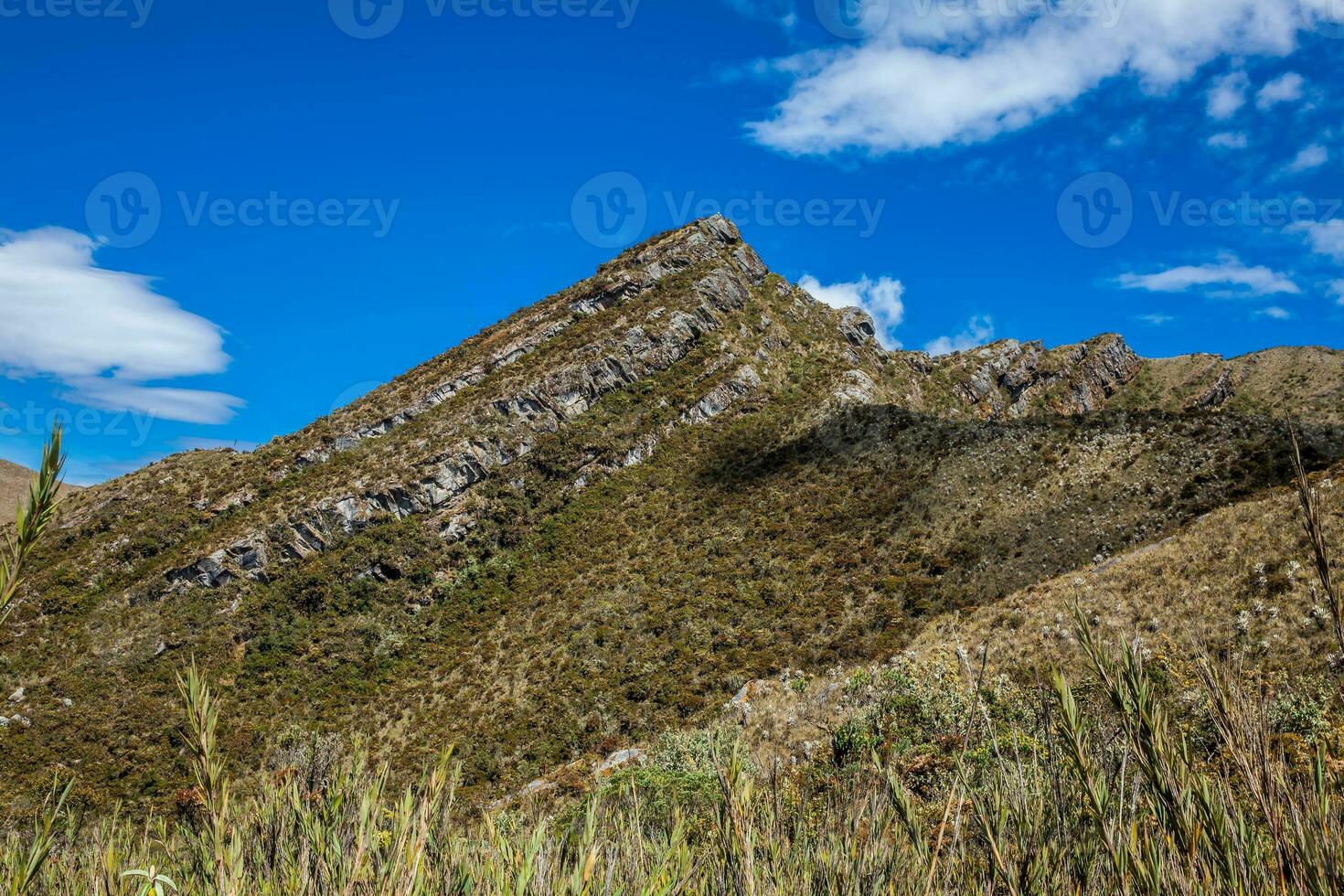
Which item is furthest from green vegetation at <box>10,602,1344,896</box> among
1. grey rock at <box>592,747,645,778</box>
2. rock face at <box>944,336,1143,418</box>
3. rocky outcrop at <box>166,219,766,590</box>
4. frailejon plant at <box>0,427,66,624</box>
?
rock face at <box>944,336,1143,418</box>

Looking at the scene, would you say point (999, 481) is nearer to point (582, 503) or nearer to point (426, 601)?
point (582, 503)

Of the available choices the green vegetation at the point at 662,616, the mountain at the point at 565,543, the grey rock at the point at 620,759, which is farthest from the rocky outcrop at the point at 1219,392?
the grey rock at the point at 620,759

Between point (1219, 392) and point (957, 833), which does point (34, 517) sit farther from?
point (1219, 392)

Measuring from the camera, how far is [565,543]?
38.2 m

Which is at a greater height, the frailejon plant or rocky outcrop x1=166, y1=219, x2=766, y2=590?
rocky outcrop x1=166, y1=219, x2=766, y2=590

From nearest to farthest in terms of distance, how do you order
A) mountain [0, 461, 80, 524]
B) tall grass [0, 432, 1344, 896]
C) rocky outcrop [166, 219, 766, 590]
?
tall grass [0, 432, 1344, 896] → rocky outcrop [166, 219, 766, 590] → mountain [0, 461, 80, 524]

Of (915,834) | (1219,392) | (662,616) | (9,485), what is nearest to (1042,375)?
(1219,392)

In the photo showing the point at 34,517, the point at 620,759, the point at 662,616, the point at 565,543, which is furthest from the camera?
the point at 565,543

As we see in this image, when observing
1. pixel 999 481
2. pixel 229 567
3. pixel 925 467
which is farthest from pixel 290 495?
pixel 999 481

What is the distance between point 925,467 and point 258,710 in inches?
1335

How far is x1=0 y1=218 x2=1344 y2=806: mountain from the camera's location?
26328mm

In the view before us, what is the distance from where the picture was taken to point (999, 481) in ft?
107

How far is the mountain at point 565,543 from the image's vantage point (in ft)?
86.4

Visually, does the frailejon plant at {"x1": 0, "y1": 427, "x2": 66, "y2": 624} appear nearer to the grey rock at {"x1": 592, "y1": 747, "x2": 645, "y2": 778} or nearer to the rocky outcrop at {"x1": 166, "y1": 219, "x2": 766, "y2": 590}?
the grey rock at {"x1": 592, "y1": 747, "x2": 645, "y2": 778}
